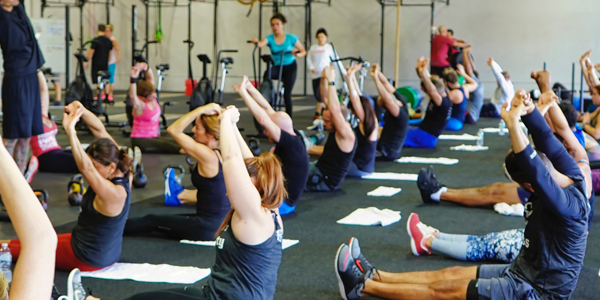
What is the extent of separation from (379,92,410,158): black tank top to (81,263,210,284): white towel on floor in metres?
3.85

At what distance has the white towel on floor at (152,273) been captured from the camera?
10.5 feet

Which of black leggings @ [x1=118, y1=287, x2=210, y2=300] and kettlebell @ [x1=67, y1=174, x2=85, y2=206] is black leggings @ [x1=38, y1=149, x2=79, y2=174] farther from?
black leggings @ [x1=118, y1=287, x2=210, y2=300]

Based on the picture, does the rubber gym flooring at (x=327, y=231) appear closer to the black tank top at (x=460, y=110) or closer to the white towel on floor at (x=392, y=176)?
the white towel on floor at (x=392, y=176)

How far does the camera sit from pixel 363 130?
5707mm

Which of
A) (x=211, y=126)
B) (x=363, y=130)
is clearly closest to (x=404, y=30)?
(x=363, y=130)

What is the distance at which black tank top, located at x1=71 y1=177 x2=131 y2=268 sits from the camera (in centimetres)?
323

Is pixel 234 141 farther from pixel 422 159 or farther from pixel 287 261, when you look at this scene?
pixel 422 159

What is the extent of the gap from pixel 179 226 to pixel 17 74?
169cm

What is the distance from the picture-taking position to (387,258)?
11.8ft

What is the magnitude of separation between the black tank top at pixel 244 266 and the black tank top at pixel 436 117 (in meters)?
5.63

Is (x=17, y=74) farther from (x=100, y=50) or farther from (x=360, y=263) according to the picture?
(x=100, y=50)

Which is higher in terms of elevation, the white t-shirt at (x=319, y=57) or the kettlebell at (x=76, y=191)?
the white t-shirt at (x=319, y=57)


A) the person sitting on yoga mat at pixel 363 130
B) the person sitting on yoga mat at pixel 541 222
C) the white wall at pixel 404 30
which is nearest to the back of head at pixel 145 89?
the person sitting on yoga mat at pixel 363 130

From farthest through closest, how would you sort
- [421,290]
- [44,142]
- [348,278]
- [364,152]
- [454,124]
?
[454,124] < [364,152] < [44,142] < [348,278] < [421,290]
